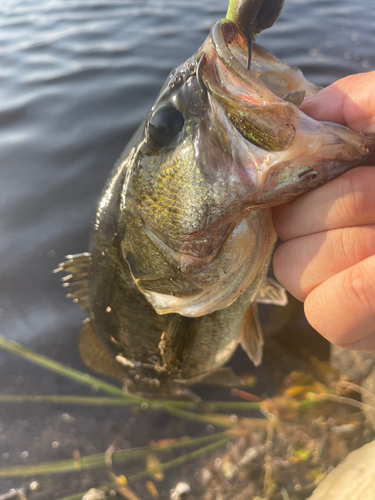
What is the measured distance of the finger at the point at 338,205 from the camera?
100 centimetres

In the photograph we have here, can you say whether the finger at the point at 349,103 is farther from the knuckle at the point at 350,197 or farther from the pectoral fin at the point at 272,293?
the pectoral fin at the point at 272,293

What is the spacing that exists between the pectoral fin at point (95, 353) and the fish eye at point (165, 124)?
1.28 m

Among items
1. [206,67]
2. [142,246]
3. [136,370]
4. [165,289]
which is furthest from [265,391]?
[206,67]

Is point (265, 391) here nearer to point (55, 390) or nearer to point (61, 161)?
point (55, 390)

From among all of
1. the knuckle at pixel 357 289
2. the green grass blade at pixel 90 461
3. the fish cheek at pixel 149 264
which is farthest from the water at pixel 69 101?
the knuckle at pixel 357 289

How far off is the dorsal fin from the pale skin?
3.72ft

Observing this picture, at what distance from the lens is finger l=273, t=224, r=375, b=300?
105cm

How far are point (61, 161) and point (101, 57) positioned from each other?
2.61 m

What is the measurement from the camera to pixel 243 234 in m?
1.17

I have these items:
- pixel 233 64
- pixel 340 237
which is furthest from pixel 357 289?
pixel 233 64

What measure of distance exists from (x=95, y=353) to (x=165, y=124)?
158 cm

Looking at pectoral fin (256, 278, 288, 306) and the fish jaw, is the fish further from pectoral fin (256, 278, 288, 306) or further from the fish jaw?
pectoral fin (256, 278, 288, 306)

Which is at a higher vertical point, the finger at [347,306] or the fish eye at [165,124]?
the fish eye at [165,124]

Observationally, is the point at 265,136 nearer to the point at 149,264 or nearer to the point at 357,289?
the point at 357,289
